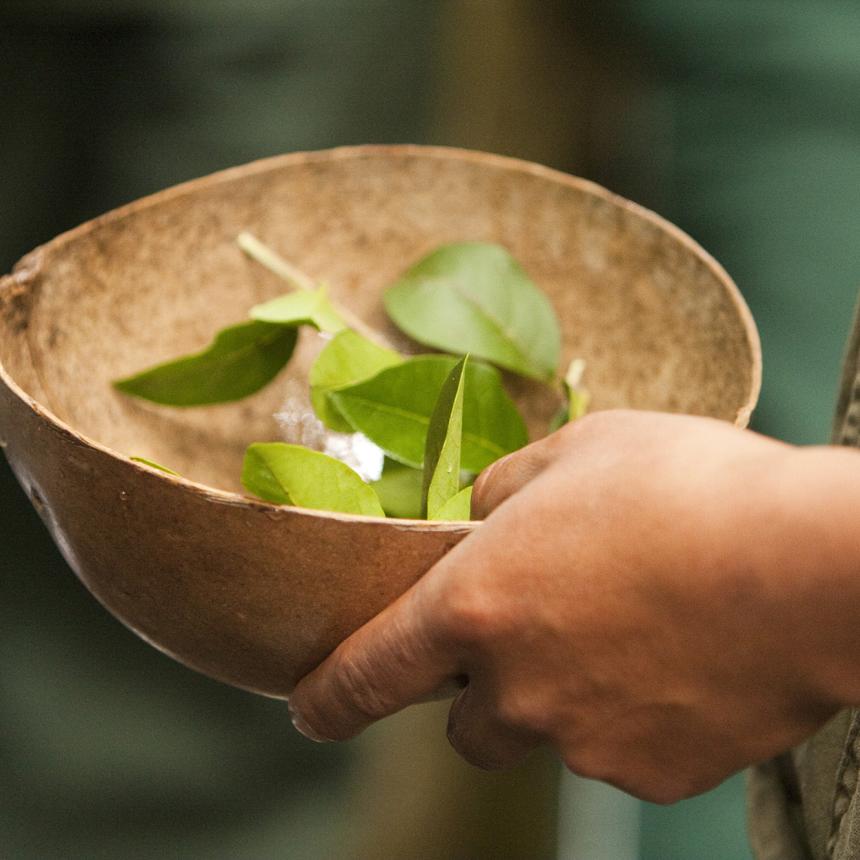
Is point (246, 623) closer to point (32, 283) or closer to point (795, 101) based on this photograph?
point (32, 283)

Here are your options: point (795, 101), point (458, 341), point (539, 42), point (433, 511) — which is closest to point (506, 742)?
point (433, 511)

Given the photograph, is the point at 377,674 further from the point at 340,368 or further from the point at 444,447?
the point at 340,368

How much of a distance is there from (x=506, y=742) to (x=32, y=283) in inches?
12.0

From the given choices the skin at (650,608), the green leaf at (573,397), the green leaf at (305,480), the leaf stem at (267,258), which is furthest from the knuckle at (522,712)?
the leaf stem at (267,258)

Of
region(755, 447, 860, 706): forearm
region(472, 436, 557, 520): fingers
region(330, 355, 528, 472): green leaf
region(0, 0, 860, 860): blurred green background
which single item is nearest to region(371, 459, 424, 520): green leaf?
region(330, 355, 528, 472): green leaf

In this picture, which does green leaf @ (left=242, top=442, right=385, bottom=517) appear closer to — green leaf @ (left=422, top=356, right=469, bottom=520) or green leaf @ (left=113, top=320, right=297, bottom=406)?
green leaf @ (left=422, top=356, right=469, bottom=520)

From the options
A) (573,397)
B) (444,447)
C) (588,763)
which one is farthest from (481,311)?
(588,763)

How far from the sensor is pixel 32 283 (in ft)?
1.65

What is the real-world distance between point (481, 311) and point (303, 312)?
0.11 meters

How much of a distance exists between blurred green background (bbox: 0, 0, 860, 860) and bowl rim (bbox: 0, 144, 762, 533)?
0.25 m

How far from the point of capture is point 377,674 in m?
0.36

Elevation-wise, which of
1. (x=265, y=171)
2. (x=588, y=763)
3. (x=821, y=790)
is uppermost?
(x=265, y=171)

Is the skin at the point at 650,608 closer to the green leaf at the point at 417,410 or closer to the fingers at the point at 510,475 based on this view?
the fingers at the point at 510,475

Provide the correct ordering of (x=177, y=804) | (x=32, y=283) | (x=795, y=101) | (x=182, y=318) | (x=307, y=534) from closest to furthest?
(x=307, y=534) < (x=32, y=283) < (x=182, y=318) < (x=795, y=101) < (x=177, y=804)
